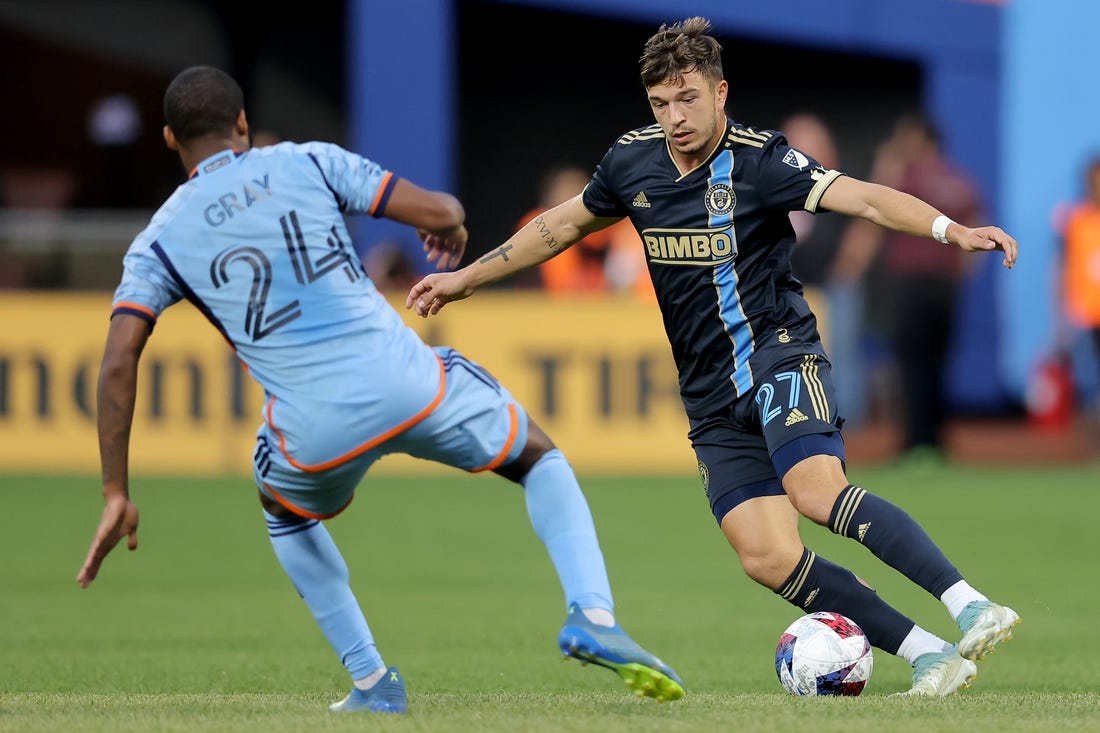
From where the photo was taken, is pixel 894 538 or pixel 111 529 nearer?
pixel 111 529

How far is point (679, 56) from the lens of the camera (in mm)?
6121

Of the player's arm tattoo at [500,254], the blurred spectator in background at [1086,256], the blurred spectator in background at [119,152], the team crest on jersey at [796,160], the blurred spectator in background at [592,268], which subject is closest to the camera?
the team crest on jersey at [796,160]

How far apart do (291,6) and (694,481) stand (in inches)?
428

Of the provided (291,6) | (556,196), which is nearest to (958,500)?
(556,196)

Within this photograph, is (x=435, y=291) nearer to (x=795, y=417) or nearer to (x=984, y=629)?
(x=795, y=417)

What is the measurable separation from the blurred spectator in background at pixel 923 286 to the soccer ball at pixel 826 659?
8.90 m

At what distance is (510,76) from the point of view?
23203mm

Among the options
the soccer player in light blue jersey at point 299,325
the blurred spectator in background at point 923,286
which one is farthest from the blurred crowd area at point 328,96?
the soccer player in light blue jersey at point 299,325

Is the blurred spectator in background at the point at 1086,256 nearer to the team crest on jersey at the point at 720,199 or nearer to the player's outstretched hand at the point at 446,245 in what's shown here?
the team crest on jersey at the point at 720,199

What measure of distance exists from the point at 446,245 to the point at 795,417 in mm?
1415

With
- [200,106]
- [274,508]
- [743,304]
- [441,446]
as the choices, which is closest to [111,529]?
[274,508]

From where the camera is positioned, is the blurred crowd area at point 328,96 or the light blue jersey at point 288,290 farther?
the blurred crowd area at point 328,96

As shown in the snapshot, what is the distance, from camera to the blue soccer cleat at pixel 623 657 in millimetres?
5102

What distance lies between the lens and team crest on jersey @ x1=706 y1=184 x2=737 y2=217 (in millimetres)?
6309
